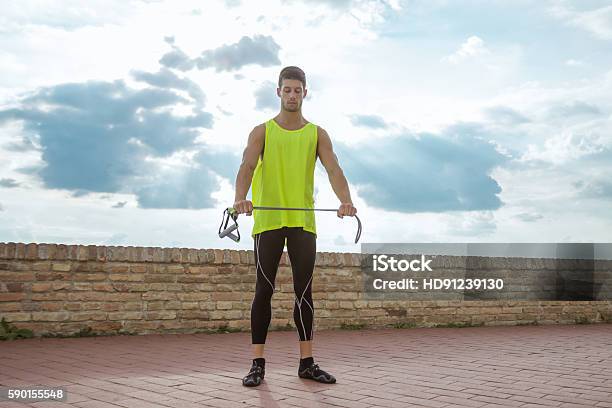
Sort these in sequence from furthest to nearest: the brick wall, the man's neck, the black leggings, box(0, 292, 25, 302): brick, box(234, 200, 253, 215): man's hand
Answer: the brick wall < box(0, 292, 25, 302): brick < the man's neck < the black leggings < box(234, 200, 253, 215): man's hand

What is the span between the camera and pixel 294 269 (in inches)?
184

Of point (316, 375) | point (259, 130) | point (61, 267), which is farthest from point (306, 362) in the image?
point (61, 267)

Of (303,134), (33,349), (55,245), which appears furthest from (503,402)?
(55,245)

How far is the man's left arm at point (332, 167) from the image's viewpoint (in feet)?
15.8

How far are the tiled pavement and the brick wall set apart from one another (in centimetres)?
30

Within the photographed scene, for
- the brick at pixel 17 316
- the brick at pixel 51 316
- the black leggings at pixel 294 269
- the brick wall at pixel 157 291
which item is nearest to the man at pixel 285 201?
the black leggings at pixel 294 269

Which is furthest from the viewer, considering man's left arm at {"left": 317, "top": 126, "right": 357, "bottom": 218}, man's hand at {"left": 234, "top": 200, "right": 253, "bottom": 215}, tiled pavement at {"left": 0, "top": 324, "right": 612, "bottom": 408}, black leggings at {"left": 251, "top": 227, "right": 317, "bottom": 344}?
man's left arm at {"left": 317, "top": 126, "right": 357, "bottom": 218}

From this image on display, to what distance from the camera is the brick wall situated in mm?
7418

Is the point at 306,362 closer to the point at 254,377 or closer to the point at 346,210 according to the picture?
the point at 254,377

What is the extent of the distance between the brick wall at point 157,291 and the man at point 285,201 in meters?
3.57

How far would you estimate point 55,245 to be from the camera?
7.55 meters

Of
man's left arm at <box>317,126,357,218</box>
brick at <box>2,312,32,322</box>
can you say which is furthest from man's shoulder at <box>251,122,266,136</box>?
brick at <box>2,312,32,322</box>

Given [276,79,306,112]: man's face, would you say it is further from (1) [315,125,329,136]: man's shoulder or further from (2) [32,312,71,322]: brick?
(2) [32,312,71,322]: brick

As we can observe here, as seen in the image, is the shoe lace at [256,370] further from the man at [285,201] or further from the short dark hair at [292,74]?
the short dark hair at [292,74]
